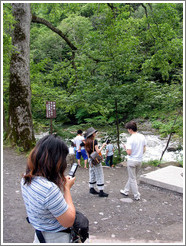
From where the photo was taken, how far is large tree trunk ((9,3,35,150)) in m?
8.71

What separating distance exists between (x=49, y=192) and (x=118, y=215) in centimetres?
304

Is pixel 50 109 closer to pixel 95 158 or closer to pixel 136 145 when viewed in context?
pixel 95 158

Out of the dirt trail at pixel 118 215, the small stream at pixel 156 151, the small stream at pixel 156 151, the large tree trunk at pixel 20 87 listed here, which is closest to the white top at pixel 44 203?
the dirt trail at pixel 118 215

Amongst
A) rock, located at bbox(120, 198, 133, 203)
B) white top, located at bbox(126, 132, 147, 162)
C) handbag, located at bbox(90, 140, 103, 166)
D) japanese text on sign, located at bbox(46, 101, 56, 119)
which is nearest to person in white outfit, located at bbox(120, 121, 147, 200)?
white top, located at bbox(126, 132, 147, 162)

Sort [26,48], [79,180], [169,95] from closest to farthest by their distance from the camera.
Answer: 1. [79,180]
2. [169,95]
3. [26,48]

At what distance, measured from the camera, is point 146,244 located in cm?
312

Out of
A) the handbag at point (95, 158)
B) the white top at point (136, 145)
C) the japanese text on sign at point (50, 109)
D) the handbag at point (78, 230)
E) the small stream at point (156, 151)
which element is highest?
the japanese text on sign at point (50, 109)

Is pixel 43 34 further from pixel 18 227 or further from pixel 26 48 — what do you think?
pixel 18 227

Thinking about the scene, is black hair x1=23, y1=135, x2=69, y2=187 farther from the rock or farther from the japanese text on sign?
the japanese text on sign

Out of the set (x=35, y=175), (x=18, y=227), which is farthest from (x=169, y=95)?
(x=35, y=175)

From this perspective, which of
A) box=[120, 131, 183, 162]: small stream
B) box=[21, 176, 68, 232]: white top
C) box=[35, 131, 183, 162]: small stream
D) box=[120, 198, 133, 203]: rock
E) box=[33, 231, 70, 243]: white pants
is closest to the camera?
box=[21, 176, 68, 232]: white top

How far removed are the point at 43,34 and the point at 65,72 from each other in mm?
19971

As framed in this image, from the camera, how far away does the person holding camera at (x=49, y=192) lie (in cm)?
157

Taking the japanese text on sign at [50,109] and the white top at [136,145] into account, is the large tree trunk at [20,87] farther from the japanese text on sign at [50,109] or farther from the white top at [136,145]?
the white top at [136,145]
